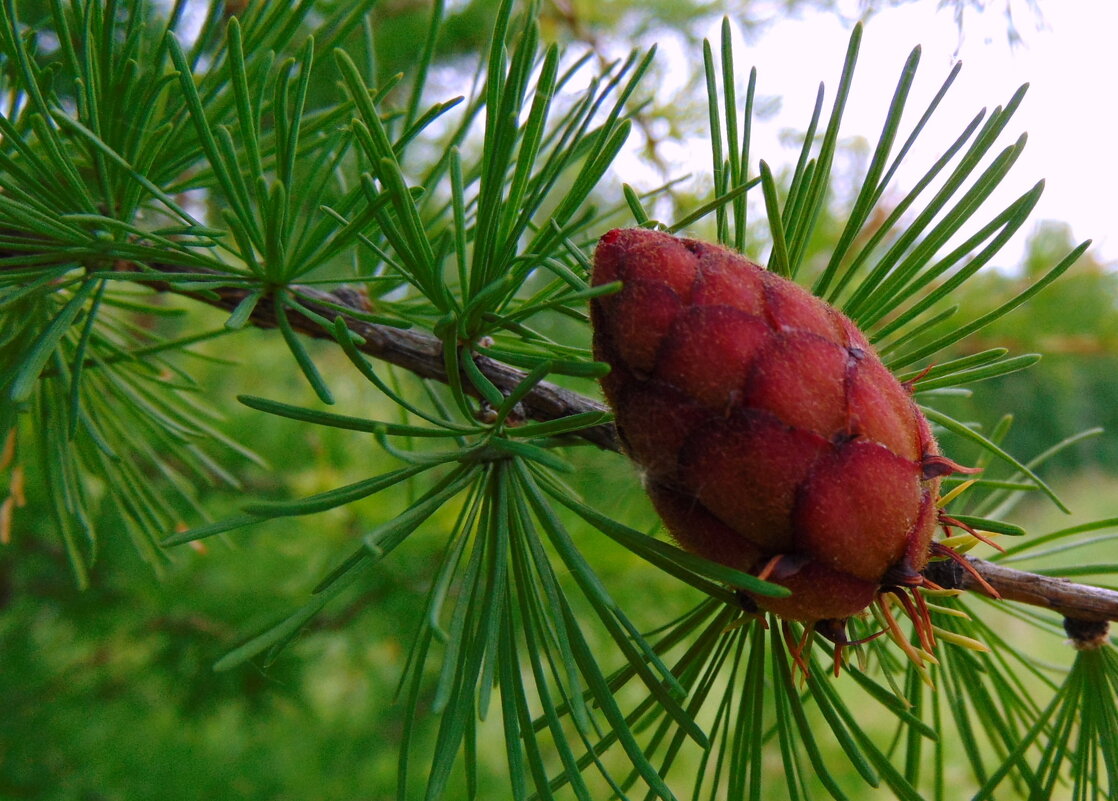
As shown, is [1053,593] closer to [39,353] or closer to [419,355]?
[419,355]

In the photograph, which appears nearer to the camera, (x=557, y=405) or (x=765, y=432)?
(x=765, y=432)

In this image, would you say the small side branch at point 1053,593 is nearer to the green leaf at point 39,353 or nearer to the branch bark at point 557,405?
the branch bark at point 557,405

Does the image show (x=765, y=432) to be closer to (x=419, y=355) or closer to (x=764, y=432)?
(x=764, y=432)

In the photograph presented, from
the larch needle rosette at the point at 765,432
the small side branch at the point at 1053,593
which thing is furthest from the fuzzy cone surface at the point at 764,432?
the small side branch at the point at 1053,593

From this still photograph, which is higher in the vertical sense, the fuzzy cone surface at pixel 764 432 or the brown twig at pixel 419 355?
the fuzzy cone surface at pixel 764 432

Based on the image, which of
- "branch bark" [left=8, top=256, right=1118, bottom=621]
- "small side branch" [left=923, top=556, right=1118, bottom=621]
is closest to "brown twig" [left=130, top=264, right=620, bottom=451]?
"branch bark" [left=8, top=256, right=1118, bottom=621]

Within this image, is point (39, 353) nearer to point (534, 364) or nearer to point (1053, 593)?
point (534, 364)

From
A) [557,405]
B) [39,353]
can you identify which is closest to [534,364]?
[557,405]
